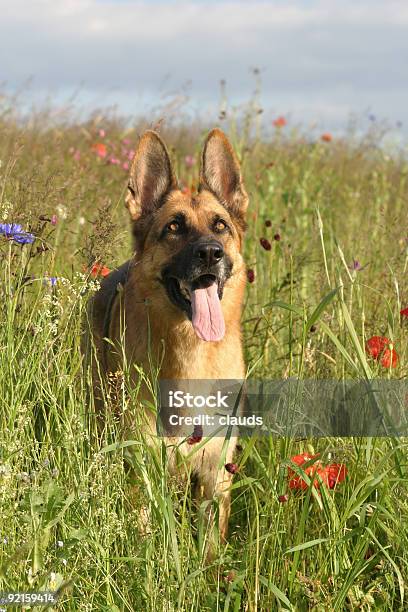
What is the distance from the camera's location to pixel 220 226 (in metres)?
3.99

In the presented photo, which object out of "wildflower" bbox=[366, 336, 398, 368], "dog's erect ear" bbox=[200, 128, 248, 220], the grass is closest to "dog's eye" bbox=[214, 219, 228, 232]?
"dog's erect ear" bbox=[200, 128, 248, 220]

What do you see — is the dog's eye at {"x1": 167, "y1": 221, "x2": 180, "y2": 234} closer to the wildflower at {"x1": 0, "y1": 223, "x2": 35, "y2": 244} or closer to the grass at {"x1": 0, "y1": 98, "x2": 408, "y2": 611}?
the grass at {"x1": 0, "y1": 98, "x2": 408, "y2": 611}

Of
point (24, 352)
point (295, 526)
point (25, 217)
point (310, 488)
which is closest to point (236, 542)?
point (295, 526)

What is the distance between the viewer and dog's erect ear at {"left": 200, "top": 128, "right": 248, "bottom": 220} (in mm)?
3994

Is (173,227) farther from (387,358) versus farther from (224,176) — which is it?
(387,358)

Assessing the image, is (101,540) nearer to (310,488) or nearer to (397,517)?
(310,488)

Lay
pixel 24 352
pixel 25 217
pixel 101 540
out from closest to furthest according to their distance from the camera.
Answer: pixel 101 540
pixel 24 352
pixel 25 217

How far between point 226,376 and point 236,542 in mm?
732

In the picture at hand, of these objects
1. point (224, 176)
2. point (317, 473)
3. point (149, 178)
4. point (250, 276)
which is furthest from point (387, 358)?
point (149, 178)

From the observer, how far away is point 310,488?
2523mm

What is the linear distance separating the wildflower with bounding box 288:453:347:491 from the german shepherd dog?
59cm

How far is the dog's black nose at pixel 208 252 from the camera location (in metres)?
3.63

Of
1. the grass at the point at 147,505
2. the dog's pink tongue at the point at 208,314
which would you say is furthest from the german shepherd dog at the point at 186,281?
the grass at the point at 147,505

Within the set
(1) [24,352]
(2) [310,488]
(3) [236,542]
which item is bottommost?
(3) [236,542]
